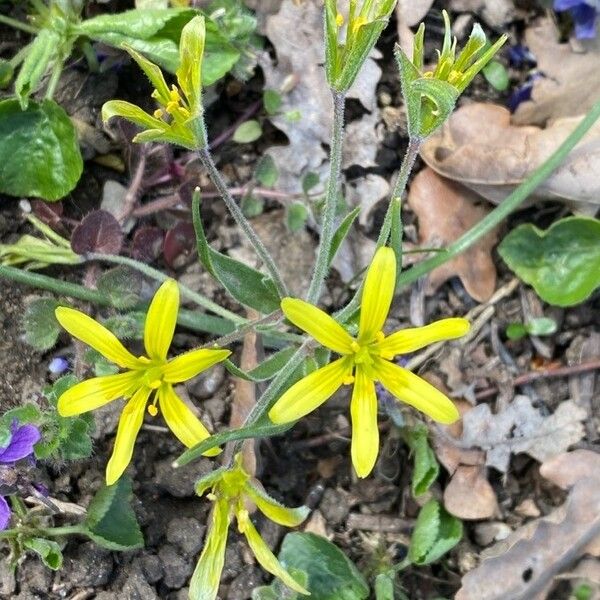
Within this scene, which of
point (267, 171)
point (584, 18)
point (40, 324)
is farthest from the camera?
point (584, 18)

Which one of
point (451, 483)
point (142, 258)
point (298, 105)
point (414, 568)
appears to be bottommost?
point (414, 568)

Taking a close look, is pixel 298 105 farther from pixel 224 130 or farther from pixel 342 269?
pixel 342 269

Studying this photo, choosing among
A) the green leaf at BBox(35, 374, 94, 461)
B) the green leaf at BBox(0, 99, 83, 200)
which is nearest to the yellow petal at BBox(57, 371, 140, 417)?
the green leaf at BBox(35, 374, 94, 461)

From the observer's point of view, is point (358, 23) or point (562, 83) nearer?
point (358, 23)

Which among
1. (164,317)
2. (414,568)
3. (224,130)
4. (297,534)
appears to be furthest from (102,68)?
(414,568)

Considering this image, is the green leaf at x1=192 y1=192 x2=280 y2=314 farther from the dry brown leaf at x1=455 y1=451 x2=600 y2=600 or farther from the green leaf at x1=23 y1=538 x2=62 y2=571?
the dry brown leaf at x1=455 y1=451 x2=600 y2=600

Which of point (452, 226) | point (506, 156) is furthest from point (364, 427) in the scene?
point (506, 156)

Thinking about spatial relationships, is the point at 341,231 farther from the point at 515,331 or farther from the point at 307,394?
the point at 515,331
